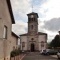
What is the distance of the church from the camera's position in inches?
2889

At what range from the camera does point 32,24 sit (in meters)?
76.0

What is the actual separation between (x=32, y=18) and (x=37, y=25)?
12.5 feet

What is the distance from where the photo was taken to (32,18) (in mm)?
76812

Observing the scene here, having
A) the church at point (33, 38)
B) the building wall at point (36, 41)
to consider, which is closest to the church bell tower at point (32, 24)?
the church at point (33, 38)

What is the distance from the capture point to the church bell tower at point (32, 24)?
7544 cm

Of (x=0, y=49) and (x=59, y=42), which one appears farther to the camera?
(x=59, y=42)

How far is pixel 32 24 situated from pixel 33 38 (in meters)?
6.18

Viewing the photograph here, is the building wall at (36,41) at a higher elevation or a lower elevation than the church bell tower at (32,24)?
lower

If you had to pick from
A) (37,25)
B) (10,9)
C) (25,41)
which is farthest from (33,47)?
(10,9)

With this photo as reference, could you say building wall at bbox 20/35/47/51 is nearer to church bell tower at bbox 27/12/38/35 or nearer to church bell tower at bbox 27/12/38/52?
church bell tower at bbox 27/12/38/52

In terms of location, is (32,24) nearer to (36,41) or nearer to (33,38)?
(33,38)

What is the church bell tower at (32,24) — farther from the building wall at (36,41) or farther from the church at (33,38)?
the building wall at (36,41)

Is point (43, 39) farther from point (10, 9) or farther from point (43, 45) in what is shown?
point (10, 9)

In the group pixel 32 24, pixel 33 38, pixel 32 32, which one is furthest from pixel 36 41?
pixel 32 24
